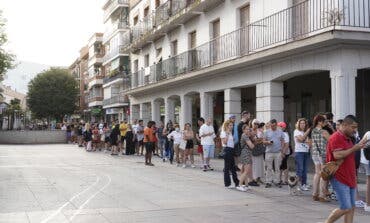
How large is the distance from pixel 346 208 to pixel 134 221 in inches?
133

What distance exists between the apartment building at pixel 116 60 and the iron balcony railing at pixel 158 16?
55.2ft

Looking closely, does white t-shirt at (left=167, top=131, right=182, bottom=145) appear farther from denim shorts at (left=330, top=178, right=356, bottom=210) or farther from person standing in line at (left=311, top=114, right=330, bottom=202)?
denim shorts at (left=330, top=178, right=356, bottom=210)

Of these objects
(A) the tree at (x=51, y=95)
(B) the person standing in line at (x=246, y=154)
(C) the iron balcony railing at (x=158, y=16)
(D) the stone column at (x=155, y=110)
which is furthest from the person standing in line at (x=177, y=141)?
(A) the tree at (x=51, y=95)

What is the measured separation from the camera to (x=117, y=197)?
11.3 metres

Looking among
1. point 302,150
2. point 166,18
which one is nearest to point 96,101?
point 166,18

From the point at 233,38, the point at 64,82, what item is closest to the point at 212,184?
the point at 233,38

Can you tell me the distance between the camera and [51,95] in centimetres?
7825

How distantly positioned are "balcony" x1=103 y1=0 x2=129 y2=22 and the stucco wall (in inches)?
619

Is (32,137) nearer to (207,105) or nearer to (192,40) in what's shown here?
(192,40)

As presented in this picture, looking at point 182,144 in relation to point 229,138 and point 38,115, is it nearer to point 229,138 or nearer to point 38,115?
point 229,138

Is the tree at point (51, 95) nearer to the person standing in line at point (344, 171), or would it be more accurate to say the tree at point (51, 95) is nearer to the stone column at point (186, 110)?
the stone column at point (186, 110)

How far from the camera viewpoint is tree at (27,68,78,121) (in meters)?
78.4

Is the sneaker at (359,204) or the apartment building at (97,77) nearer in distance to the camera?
the sneaker at (359,204)

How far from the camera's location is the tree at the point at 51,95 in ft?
257
